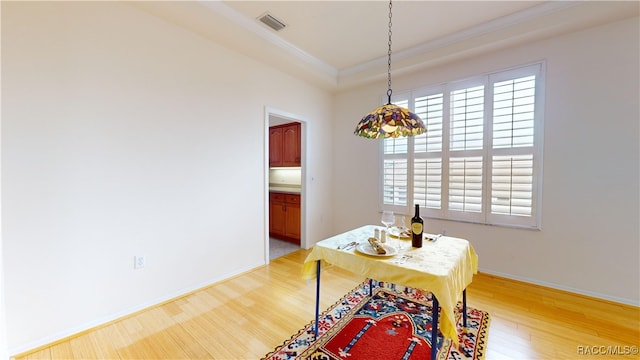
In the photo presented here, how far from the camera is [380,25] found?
2.83 m

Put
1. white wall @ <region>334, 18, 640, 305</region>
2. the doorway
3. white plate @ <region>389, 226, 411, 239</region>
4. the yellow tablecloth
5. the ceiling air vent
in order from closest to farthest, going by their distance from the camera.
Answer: the yellow tablecloth < white plate @ <region>389, 226, 411, 239</region> < white wall @ <region>334, 18, 640, 305</region> < the ceiling air vent < the doorway

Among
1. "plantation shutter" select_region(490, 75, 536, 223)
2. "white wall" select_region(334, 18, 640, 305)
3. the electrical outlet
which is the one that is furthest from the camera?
"plantation shutter" select_region(490, 75, 536, 223)

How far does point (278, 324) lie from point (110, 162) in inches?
79.6

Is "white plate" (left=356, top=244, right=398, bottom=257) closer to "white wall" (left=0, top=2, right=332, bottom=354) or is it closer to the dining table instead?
the dining table

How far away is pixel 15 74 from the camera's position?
175 centimetres

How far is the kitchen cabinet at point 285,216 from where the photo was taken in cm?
447

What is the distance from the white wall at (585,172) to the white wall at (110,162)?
3.33 m

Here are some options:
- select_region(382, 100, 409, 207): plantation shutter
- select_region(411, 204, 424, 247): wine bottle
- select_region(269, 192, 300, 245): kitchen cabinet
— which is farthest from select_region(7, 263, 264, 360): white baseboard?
select_region(382, 100, 409, 207): plantation shutter

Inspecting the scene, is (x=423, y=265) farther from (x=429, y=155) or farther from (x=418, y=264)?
(x=429, y=155)

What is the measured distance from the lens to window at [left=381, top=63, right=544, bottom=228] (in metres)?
2.88

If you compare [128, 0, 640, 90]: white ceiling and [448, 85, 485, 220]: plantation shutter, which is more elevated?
[128, 0, 640, 90]: white ceiling

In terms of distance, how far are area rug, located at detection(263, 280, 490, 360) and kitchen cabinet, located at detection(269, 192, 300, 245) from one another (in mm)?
2091

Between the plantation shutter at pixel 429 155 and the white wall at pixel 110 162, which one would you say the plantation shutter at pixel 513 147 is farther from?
the white wall at pixel 110 162

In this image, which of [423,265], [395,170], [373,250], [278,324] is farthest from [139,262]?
[395,170]
